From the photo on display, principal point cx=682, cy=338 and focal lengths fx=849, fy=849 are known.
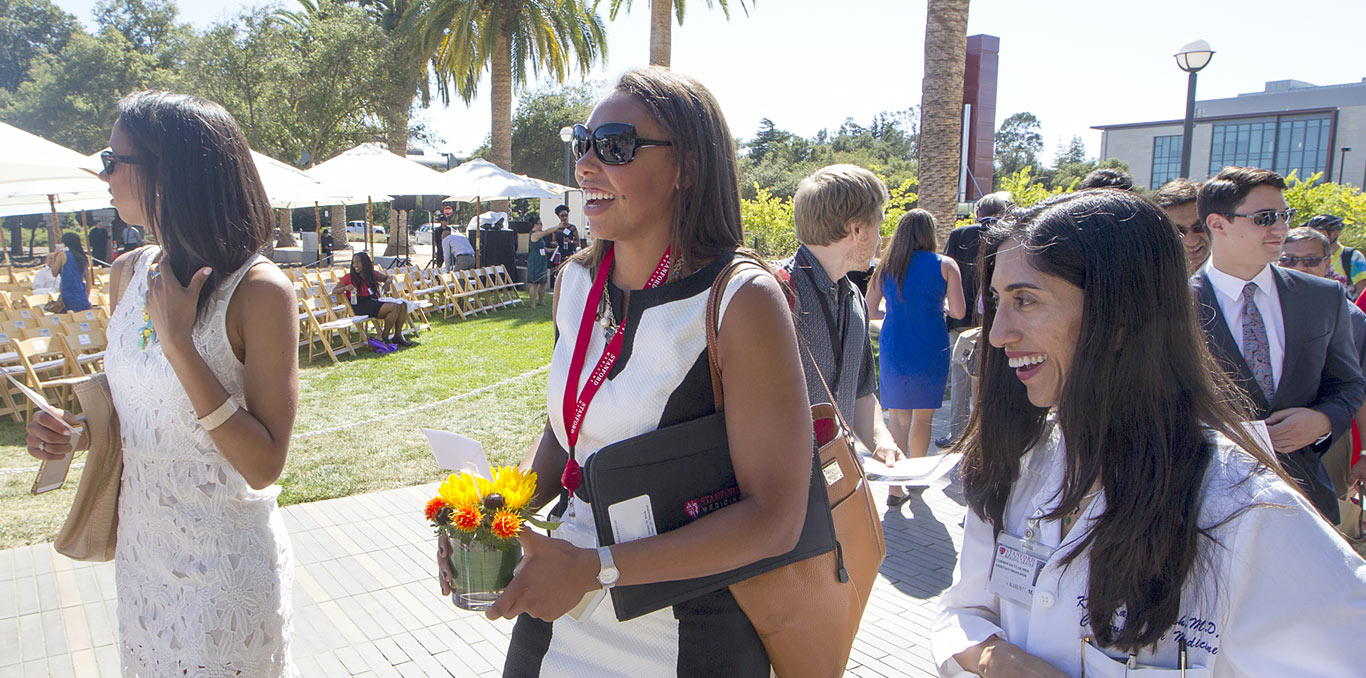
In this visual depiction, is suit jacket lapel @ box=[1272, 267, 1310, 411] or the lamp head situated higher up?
the lamp head

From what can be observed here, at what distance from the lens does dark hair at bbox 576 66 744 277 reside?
5.24 ft

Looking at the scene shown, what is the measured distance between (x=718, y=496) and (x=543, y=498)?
554mm

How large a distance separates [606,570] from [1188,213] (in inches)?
168

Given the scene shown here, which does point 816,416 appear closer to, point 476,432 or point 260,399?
point 260,399

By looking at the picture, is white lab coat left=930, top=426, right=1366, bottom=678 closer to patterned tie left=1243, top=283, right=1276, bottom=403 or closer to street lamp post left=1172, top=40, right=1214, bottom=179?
patterned tie left=1243, top=283, right=1276, bottom=403

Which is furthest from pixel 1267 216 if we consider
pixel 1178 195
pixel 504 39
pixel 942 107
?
pixel 504 39

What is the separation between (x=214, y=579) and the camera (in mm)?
2021

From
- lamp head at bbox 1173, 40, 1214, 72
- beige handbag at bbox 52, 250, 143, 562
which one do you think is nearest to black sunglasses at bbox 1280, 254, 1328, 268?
lamp head at bbox 1173, 40, 1214, 72

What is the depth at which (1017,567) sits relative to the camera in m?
1.49

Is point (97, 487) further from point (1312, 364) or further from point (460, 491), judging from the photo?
point (1312, 364)

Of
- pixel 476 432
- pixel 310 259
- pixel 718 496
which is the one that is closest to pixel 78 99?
pixel 310 259

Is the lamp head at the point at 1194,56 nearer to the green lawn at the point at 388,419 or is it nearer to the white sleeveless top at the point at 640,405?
the green lawn at the point at 388,419

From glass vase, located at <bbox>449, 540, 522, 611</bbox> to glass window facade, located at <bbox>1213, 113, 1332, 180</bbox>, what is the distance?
7412cm

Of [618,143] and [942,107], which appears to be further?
[942,107]
